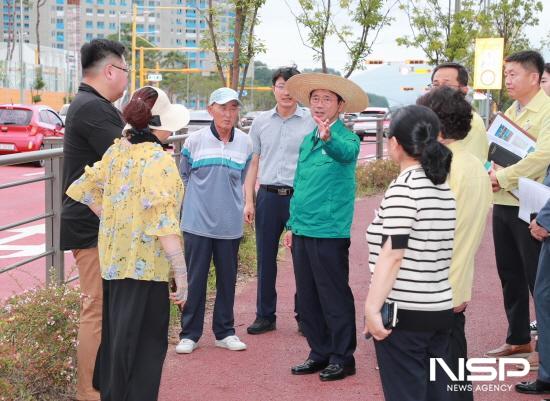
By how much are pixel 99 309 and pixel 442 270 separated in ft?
7.22

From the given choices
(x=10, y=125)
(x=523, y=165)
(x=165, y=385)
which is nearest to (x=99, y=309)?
(x=165, y=385)

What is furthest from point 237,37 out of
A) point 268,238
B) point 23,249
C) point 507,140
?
point 507,140

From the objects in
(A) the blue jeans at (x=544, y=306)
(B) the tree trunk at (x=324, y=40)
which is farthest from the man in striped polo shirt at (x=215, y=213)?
(B) the tree trunk at (x=324, y=40)

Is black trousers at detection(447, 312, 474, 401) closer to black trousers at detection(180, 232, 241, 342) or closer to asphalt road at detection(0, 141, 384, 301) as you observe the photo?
black trousers at detection(180, 232, 241, 342)

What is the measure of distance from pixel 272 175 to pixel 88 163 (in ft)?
7.27

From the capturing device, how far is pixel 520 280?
6.34 m

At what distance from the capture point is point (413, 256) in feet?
12.4

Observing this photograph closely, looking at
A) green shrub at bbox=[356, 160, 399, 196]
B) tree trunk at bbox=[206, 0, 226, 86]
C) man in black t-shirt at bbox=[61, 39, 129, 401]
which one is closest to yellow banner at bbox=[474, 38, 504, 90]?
green shrub at bbox=[356, 160, 399, 196]

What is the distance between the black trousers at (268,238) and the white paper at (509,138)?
68.8 inches

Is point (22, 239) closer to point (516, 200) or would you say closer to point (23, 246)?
point (23, 246)

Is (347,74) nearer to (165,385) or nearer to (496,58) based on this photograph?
(496,58)

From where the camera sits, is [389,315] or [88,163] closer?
[389,315]

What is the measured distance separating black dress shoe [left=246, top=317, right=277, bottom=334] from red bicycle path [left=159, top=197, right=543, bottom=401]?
5 centimetres

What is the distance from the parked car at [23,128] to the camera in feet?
75.5
